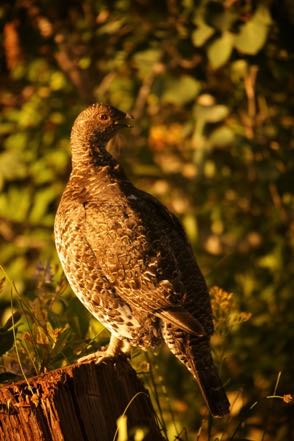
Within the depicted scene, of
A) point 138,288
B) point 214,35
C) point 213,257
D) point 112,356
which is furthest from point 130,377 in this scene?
point 213,257

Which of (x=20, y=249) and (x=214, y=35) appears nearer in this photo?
(x=214, y=35)

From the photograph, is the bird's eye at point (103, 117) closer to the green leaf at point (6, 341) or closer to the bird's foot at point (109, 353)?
the bird's foot at point (109, 353)

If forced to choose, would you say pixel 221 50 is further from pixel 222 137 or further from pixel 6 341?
pixel 6 341

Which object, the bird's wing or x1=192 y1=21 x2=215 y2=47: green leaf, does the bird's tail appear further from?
x1=192 y1=21 x2=215 y2=47: green leaf

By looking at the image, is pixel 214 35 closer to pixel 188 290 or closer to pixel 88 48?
pixel 88 48

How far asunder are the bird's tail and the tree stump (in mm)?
418

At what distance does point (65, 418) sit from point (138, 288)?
3.09 feet

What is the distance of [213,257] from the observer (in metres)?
7.04

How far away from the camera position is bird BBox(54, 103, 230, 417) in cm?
416

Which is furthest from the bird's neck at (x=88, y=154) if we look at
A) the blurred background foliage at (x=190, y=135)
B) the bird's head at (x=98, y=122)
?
the blurred background foliage at (x=190, y=135)

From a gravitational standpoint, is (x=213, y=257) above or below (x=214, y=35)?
below

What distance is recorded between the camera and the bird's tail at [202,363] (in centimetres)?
404

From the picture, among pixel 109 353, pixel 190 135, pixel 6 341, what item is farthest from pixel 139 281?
pixel 190 135

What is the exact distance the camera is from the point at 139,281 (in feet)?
13.7
